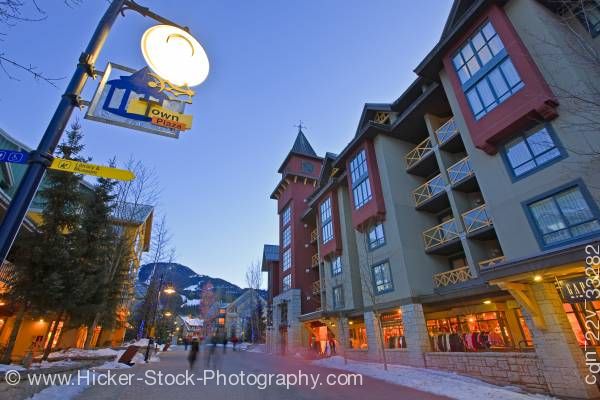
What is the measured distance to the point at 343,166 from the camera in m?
28.2

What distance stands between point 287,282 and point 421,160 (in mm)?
24027

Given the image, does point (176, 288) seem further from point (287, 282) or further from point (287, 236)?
point (287, 236)

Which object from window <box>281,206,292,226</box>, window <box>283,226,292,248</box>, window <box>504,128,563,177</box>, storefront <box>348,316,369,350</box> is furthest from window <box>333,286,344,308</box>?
window <box>504,128,563,177</box>

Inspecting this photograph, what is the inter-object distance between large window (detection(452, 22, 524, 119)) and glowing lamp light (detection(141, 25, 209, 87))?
1477 cm

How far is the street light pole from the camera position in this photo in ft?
8.21

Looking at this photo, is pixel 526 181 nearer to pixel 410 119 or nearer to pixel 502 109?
pixel 502 109

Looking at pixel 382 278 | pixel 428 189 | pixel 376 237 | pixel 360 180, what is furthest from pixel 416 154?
pixel 382 278

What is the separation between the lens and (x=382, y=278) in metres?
21.0

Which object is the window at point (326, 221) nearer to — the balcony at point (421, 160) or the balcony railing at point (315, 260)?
the balcony railing at point (315, 260)

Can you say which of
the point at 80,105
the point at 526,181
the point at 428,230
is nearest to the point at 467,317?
the point at 428,230

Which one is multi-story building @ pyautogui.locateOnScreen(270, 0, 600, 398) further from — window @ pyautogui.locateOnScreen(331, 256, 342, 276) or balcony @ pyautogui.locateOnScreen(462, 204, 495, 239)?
→ window @ pyautogui.locateOnScreen(331, 256, 342, 276)

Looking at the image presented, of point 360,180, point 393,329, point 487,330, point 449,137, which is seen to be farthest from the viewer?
point 360,180

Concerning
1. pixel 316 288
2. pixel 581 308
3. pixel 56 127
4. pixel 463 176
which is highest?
pixel 463 176

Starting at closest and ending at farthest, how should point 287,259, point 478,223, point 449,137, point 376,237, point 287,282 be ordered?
point 478,223
point 449,137
point 376,237
point 287,282
point 287,259
